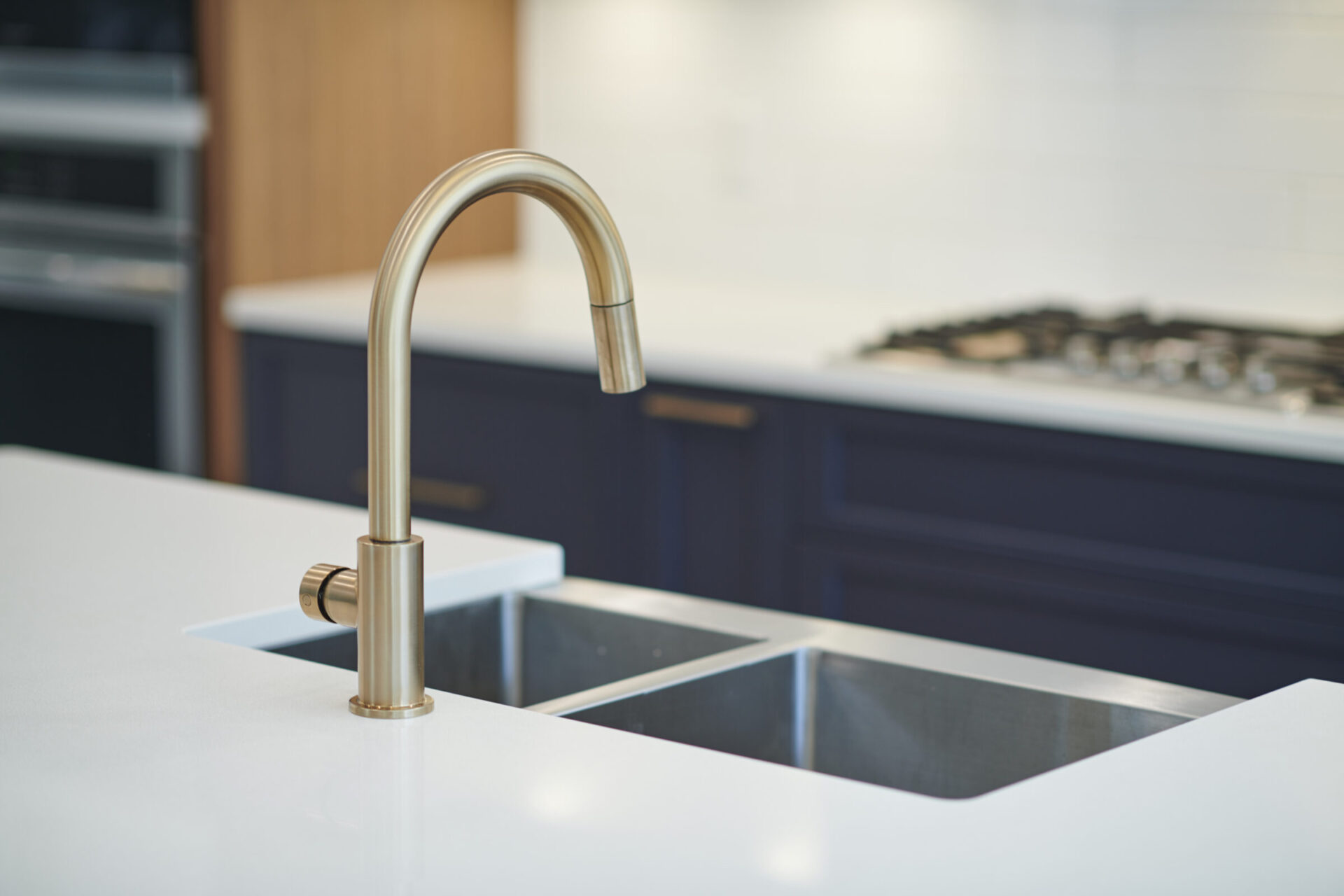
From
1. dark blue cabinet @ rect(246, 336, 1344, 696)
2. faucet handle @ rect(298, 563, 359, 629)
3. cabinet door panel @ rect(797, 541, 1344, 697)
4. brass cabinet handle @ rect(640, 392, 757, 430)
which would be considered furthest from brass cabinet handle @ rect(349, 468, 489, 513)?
faucet handle @ rect(298, 563, 359, 629)

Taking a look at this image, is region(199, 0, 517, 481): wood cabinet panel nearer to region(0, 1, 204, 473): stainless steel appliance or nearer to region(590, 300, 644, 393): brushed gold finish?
region(0, 1, 204, 473): stainless steel appliance

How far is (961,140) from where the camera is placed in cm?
277

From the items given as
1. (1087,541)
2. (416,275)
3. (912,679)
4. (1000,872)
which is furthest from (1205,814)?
(1087,541)

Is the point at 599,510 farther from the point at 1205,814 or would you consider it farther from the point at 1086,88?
Result: the point at 1205,814

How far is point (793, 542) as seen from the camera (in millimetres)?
2307

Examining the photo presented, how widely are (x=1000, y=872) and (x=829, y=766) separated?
45cm

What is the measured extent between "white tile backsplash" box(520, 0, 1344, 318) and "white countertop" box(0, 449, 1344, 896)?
1.62 metres

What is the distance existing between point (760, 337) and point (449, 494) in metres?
0.57

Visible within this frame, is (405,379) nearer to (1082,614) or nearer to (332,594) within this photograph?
(332,594)

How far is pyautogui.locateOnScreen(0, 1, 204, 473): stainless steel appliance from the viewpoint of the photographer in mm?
2758

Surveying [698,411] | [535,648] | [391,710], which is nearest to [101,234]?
[698,411]

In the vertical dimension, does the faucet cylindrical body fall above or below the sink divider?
above

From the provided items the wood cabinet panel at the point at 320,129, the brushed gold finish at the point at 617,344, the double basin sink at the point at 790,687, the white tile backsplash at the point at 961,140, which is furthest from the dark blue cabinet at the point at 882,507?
the brushed gold finish at the point at 617,344

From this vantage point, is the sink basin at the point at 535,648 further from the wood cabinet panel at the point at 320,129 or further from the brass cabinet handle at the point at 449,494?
the wood cabinet panel at the point at 320,129
